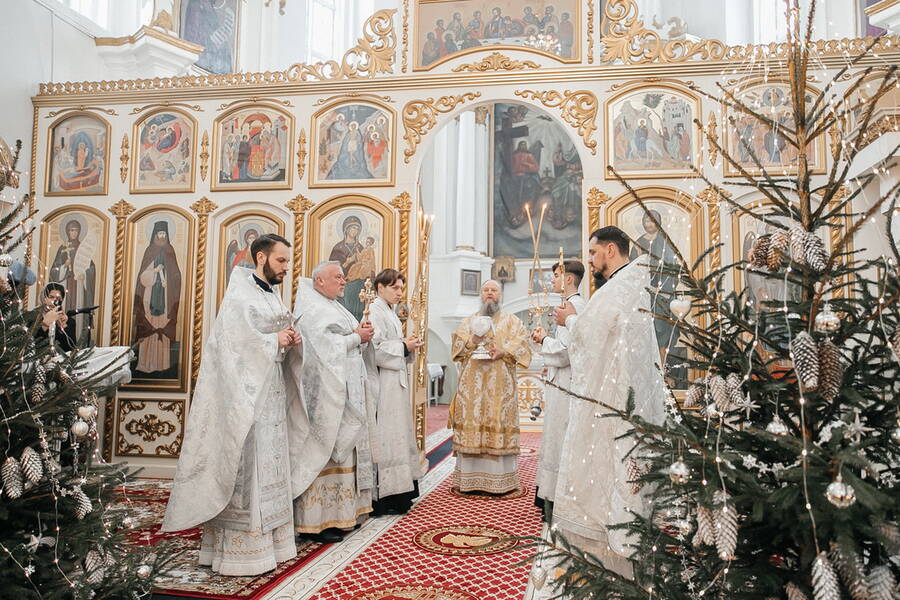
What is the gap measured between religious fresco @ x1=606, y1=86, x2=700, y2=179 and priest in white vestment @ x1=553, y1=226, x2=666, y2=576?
12.2 feet

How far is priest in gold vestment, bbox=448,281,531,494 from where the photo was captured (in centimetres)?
618

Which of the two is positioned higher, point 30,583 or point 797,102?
point 797,102

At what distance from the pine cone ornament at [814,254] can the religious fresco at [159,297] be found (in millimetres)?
7030

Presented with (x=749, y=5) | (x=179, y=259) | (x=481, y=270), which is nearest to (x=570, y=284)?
(x=179, y=259)

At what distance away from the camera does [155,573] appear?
2361 millimetres

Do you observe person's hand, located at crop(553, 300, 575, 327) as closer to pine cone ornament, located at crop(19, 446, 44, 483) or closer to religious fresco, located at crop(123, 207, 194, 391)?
pine cone ornament, located at crop(19, 446, 44, 483)

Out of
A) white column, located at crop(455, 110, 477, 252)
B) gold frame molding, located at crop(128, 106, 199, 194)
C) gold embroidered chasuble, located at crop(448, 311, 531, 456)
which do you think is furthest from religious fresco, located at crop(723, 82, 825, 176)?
white column, located at crop(455, 110, 477, 252)

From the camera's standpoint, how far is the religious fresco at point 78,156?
791 cm

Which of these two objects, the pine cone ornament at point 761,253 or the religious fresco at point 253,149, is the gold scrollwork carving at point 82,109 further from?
the pine cone ornament at point 761,253

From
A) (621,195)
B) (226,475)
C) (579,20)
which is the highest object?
(579,20)

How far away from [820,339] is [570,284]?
4.02 meters

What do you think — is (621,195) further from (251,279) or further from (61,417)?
(61,417)

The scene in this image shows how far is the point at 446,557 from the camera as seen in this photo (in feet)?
14.4

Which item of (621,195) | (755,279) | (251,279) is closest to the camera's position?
(251,279)
